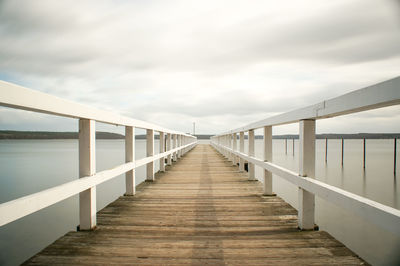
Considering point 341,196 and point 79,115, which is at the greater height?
point 79,115

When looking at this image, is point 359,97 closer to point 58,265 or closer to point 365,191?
point 58,265

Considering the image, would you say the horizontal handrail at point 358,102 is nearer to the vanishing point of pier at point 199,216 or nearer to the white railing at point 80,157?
the vanishing point of pier at point 199,216

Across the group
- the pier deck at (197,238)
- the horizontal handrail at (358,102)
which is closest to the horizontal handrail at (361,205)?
the pier deck at (197,238)

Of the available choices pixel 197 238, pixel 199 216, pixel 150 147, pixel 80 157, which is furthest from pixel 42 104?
pixel 150 147

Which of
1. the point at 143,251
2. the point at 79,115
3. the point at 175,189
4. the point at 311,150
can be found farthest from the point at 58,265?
the point at 175,189

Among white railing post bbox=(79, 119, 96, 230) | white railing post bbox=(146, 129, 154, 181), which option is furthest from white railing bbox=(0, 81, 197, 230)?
white railing post bbox=(146, 129, 154, 181)

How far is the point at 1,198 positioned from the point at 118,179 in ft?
12.7

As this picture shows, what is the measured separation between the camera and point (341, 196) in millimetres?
1637

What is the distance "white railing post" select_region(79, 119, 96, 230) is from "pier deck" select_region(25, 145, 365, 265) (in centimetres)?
12

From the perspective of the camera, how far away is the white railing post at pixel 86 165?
2188 millimetres

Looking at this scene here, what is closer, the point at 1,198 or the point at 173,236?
the point at 173,236

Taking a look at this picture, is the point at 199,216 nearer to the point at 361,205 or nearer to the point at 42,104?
the point at 361,205

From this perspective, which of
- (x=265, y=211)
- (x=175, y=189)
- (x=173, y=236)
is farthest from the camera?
(x=175, y=189)

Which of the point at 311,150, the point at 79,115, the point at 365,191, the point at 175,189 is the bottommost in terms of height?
the point at 365,191
